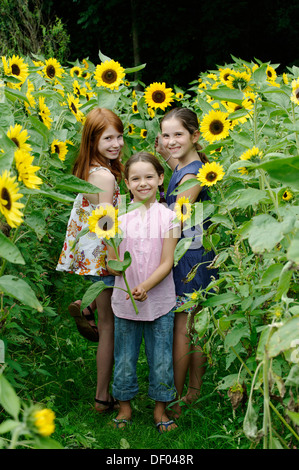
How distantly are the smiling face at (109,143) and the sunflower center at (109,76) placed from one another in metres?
0.40

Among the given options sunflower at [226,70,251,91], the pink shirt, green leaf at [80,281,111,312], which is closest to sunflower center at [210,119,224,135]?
sunflower at [226,70,251,91]

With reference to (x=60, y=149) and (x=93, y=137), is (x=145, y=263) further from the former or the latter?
(x=93, y=137)

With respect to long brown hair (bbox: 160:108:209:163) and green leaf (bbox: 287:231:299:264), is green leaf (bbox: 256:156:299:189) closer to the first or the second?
green leaf (bbox: 287:231:299:264)

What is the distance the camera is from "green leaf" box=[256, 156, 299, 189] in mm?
1265

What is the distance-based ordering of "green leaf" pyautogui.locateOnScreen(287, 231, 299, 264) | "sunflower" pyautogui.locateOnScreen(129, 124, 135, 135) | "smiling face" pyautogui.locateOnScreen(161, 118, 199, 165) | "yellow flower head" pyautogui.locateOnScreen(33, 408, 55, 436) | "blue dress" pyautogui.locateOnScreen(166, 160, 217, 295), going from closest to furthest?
"yellow flower head" pyautogui.locateOnScreen(33, 408, 55, 436) < "green leaf" pyautogui.locateOnScreen(287, 231, 299, 264) < "blue dress" pyautogui.locateOnScreen(166, 160, 217, 295) < "smiling face" pyautogui.locateOnScreen(161, 118, 199, 165) < "sunflower" pyautogui.locateOnScreen(129, 124, 135, 135)

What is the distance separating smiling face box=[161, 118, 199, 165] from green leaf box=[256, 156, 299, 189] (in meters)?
1.68

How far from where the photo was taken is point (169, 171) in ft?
11.2

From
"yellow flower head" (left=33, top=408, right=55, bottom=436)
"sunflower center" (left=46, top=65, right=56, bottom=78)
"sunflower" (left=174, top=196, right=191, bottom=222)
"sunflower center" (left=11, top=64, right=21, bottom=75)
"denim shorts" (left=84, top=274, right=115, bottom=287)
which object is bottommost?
"yellow flower head" (left=33, top=408, right=55, bottom=436)

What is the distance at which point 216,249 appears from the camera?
94.7 inches

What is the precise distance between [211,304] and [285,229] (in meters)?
0.67

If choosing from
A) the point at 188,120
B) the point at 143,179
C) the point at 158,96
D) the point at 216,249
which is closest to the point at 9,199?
the point at 216,249

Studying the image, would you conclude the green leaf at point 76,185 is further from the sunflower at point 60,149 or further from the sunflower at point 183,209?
the sunflower at point 60,149

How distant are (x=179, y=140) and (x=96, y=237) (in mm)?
688
